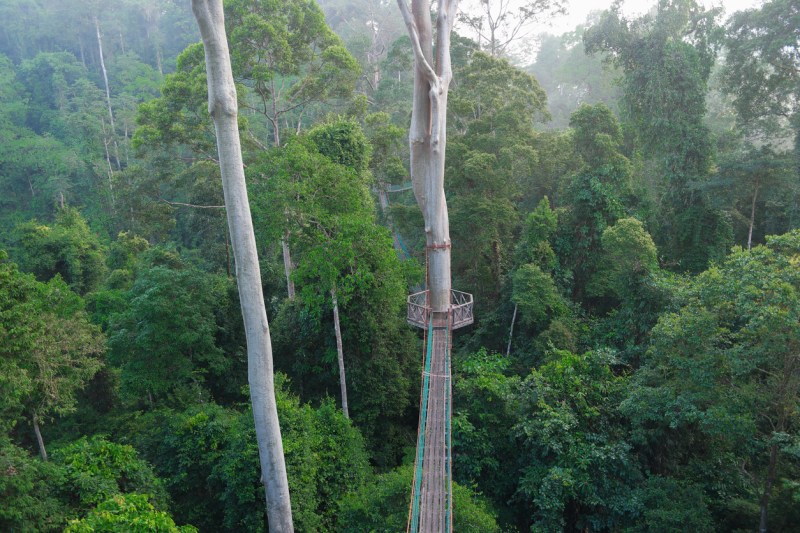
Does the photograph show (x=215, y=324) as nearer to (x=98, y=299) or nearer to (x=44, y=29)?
(x=98, y=299)

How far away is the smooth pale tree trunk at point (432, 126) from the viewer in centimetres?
648

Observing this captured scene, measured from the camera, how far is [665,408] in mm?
7797

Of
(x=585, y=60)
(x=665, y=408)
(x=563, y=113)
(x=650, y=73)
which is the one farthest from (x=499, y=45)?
(x=665, y=408)

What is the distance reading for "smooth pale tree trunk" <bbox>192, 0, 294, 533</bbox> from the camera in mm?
5004

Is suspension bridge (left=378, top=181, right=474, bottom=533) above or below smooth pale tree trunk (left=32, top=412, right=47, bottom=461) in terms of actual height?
above

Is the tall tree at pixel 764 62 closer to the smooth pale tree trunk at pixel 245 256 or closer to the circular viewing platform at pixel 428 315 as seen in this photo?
the circular viewing platform at pixel 428 315

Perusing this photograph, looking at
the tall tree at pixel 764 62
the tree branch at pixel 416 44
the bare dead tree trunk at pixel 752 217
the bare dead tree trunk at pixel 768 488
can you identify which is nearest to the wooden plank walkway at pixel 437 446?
the tree branch at pixel 416 44

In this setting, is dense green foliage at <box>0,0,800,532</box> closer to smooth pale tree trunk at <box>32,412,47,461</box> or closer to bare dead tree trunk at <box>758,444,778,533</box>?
bare dead tree trunk at <box>758,444,778,533</box>

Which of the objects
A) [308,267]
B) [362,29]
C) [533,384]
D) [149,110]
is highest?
[362,29]

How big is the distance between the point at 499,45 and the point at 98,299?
1532cm

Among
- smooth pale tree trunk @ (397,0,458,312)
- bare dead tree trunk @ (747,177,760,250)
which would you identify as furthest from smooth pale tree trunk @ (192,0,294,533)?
bare dead tree trunk @ (747,177,760,250)

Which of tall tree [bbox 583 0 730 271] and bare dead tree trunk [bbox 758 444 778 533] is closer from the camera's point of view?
bare dead tree trunk [bbox 758 444 778 533]

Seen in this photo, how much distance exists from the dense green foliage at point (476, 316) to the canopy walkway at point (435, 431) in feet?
2.58

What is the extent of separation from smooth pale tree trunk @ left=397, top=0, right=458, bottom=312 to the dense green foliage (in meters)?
1.89
